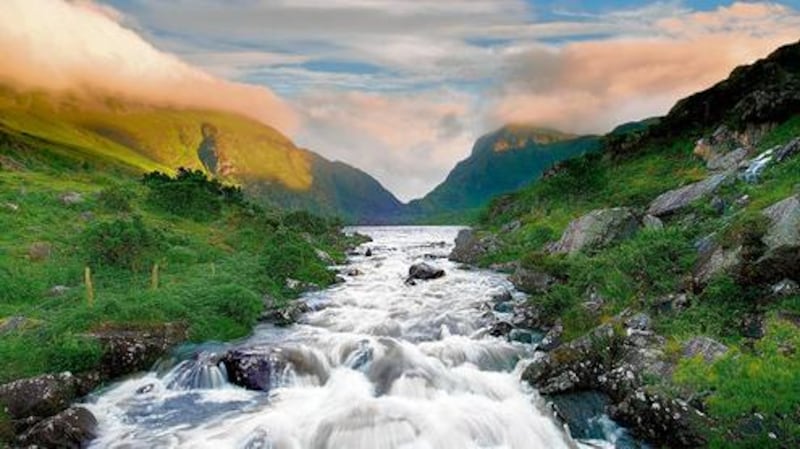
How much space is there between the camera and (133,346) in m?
31.4

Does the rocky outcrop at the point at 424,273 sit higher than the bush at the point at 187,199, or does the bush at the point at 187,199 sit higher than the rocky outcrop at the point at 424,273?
the bush at the point at 187,199

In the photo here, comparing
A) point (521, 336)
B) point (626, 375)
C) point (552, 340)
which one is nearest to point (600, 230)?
point (521, 336)

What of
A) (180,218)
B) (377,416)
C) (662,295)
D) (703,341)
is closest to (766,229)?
(662,295)

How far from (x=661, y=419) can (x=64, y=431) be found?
22.7 m

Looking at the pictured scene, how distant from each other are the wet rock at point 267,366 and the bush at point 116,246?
22672 mm

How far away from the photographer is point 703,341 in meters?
25.2

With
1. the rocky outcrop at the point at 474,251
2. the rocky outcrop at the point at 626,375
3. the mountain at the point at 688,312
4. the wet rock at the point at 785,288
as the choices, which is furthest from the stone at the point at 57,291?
the rocky outcrop at the point at 474,251

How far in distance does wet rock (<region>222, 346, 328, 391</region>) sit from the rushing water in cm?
13

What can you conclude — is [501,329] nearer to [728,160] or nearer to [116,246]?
[116,246]

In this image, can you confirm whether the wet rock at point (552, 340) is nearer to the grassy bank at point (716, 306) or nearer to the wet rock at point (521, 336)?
the grassy bank at point (716, 306)

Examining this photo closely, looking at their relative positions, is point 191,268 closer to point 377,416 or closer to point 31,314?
point 31,314

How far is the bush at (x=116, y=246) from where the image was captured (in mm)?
49281

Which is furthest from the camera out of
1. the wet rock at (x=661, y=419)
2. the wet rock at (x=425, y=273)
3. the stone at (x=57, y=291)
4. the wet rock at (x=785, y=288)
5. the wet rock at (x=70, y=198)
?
the wet rock at (x=70, y=198)

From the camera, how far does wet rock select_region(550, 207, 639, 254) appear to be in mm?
51969
